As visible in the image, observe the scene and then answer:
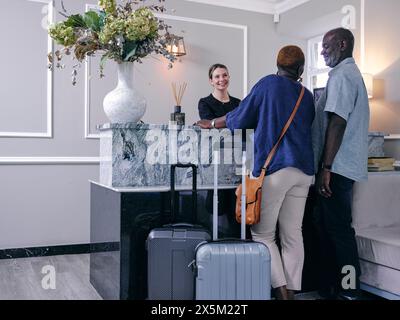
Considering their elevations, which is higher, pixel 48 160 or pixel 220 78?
pixel 220 78

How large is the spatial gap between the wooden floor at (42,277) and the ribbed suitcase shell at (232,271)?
0.93m

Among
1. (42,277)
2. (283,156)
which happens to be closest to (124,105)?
(283,156)

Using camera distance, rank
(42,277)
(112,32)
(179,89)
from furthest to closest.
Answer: (179,89) → (42,277) → (112,32)

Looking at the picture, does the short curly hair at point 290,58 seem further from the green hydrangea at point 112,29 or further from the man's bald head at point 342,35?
the green hydrangea at point 112,29

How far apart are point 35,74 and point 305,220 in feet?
8.71

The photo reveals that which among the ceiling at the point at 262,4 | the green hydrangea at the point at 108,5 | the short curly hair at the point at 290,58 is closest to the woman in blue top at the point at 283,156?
the short curly hair at the point at 290,58

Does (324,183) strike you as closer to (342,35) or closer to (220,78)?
(342,35)

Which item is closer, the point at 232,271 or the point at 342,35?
the point at 232,271

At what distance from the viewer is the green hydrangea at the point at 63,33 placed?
7.67 feet

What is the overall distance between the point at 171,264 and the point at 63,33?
4.34ft

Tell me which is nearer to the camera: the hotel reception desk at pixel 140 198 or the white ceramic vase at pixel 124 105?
the hotel reception desk at pixel 140 198

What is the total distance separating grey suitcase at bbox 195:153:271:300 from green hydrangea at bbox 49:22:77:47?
1.30 metres

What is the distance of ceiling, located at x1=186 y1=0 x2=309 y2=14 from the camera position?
4688 mm

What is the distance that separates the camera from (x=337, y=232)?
2438 millimetres
